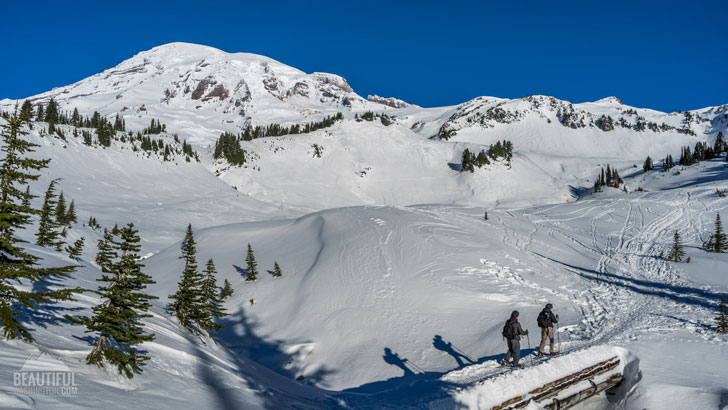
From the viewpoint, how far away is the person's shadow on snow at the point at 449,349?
15938 mm

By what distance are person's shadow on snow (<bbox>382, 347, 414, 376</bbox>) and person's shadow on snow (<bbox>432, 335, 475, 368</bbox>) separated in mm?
1785

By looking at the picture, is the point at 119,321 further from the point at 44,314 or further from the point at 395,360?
the point at 395,360

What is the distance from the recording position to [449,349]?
17266mm

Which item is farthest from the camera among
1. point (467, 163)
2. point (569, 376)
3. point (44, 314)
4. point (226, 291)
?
point (467, 163)

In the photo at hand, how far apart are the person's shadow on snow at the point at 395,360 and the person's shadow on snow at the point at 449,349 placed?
1785 millimetres

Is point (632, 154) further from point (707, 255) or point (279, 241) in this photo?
point (279, 241)

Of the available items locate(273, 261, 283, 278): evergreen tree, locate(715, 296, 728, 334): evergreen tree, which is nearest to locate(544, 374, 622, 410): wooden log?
locate(715, 296, 728, 334): evergreen tree

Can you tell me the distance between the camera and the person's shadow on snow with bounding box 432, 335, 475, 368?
15.9 meters

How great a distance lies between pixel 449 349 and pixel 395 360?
2440mm

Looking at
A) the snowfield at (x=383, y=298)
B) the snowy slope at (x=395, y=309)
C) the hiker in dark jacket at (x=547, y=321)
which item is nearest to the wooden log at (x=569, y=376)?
the snowfield at (x=383, y=298)

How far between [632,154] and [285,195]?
490 ft

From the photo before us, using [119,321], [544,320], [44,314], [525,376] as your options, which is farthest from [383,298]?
[119,321]

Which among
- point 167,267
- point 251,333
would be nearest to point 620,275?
point 251,333

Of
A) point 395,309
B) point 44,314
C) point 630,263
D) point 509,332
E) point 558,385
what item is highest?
point 44,314
